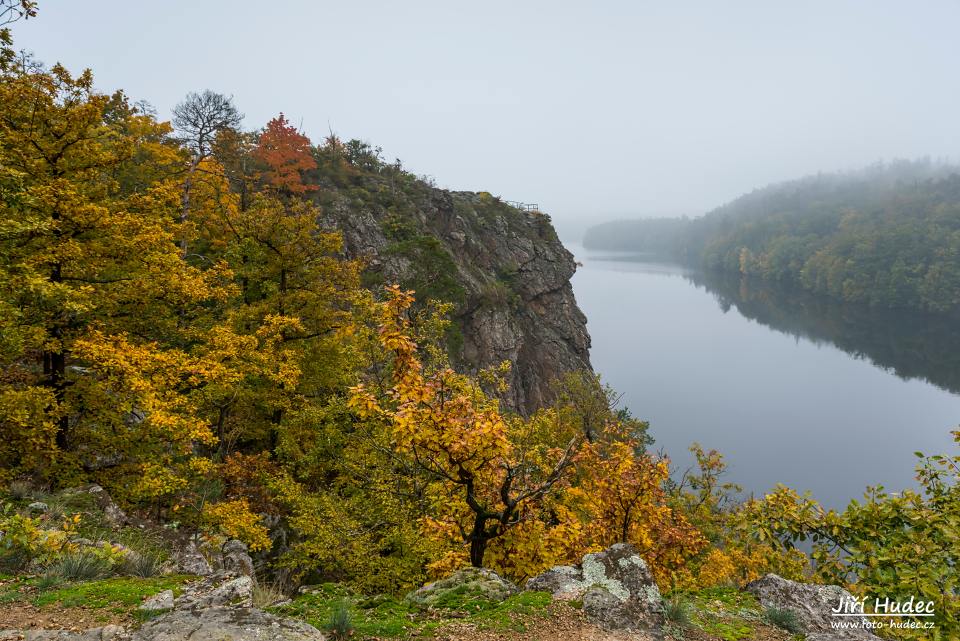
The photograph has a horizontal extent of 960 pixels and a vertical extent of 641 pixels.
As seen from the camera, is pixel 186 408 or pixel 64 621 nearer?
pixel 64 621

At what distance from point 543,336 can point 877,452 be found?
152ft

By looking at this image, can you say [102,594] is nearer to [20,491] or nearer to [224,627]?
[224,627]

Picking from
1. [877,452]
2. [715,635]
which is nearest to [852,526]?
[715,635]

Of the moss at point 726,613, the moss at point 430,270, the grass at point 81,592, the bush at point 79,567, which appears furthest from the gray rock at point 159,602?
the moss at point 430,270

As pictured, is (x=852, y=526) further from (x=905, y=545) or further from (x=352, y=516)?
(x=352, y=516)

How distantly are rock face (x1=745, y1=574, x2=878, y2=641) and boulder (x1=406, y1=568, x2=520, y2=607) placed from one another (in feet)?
14.3

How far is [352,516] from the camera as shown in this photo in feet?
42.1

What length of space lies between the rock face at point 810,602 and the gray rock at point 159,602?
8582mm

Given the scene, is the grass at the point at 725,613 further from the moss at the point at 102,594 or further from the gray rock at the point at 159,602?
the moss at the point at 102,594

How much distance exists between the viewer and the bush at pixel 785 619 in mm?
6727

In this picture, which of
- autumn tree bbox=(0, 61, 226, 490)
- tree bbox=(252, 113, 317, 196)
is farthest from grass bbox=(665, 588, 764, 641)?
tree bbox=(252, 113, 317, 196)

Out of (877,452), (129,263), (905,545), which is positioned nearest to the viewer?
(905,545)

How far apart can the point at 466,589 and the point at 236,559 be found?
5142 millimetres

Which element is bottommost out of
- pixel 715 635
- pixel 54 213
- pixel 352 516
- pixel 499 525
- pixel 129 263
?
pixel 352 516
